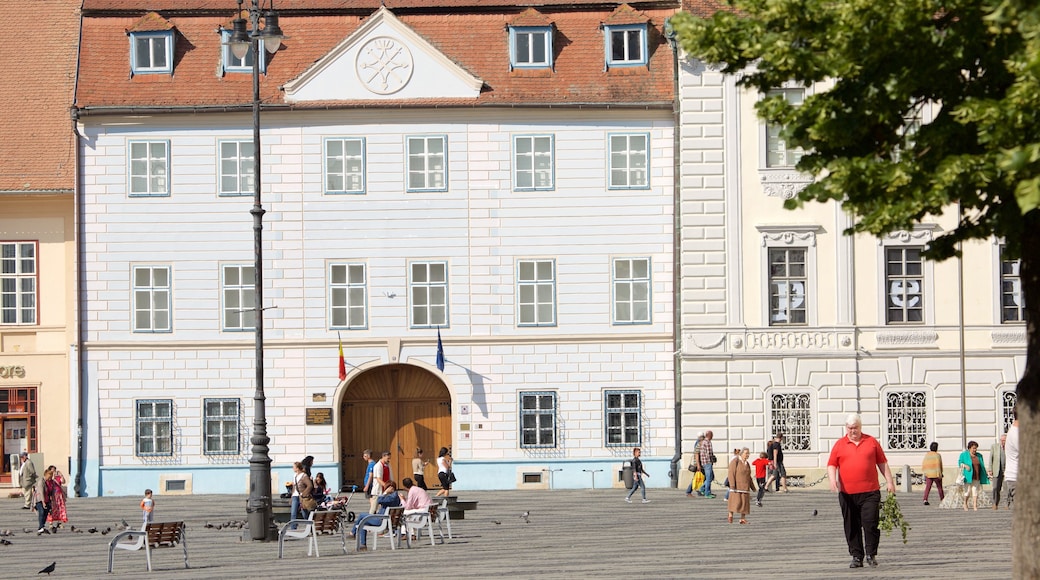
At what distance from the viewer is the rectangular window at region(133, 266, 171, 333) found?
44156 millimetres

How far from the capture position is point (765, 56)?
16328 millimetres

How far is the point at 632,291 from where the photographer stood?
4391 centimetres

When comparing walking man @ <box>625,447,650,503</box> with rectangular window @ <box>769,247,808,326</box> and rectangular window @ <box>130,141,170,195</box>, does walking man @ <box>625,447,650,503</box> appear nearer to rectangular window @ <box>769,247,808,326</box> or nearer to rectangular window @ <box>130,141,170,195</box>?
rectangular window @ <box>769,247,808,326</box>

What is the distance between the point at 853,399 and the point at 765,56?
27117mm

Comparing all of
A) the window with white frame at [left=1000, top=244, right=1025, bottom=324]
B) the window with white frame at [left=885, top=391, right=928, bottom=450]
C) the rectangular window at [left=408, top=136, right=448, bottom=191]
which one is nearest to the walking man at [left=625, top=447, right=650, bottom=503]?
the window with white frame at [left=885, top=391, right=928, bottom=450]

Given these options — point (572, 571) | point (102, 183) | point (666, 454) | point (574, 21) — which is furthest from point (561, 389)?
point (572, 571)

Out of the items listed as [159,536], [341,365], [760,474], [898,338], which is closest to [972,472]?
[760,474]

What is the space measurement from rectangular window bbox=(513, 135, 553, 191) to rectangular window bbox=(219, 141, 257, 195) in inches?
248

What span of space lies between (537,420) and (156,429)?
902cm

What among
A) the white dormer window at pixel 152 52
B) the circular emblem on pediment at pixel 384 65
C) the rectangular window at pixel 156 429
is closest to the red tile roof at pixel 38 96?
the white dormer window at pixel 152 52

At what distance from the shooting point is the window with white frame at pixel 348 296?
44.0 metres

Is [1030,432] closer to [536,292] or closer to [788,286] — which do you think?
[788,286]

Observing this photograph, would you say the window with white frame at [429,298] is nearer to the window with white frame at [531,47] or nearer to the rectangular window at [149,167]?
the window with white frame at [531,47]

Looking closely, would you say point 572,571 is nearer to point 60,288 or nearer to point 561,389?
point 561,389
